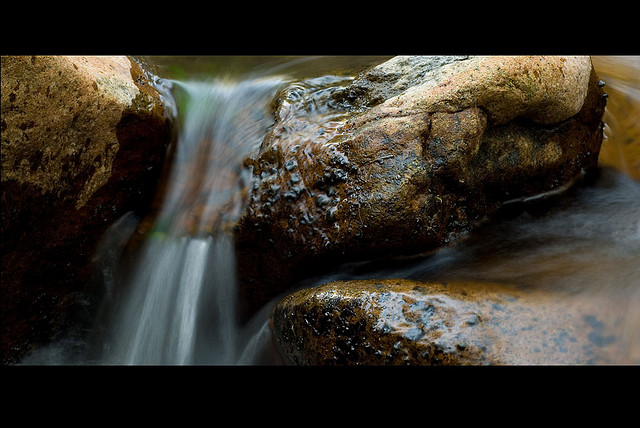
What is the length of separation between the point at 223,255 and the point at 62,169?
1.36m

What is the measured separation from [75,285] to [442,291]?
9.81ft

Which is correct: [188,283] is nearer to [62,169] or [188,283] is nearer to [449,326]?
[62,169]

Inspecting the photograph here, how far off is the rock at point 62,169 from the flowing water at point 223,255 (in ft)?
0.83

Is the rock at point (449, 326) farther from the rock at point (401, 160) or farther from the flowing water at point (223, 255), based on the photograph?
the rock at point (401, 160)

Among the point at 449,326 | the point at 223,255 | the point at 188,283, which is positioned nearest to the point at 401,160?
the point at 449,326

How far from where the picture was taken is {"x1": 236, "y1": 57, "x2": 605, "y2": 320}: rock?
3404 mm

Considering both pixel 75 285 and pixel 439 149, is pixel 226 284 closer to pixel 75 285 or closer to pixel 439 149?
pixel 75 285

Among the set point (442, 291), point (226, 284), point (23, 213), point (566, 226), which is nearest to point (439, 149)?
point (442, 291)

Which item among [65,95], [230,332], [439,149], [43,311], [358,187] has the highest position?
[65,95]

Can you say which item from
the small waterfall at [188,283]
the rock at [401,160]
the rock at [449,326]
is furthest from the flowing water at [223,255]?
the rock at [449,326]

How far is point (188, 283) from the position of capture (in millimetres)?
3938

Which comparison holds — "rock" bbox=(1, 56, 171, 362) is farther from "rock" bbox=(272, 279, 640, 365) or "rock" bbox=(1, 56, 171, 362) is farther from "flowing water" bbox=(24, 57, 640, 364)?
"rock" bbox=(272, 279, 640, 365)

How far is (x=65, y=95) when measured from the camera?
3.25 meters

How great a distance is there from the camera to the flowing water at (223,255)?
11.3ft
